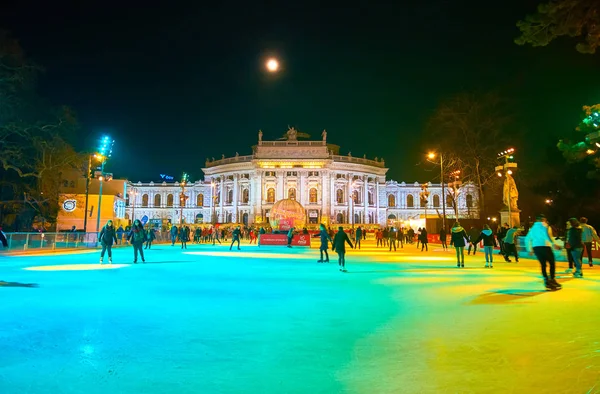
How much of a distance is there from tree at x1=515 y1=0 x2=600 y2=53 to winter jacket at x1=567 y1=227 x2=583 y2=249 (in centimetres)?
536

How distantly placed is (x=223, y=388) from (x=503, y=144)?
113 feet

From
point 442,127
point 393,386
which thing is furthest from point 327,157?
point 393,386

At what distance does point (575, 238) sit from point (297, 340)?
33.3 feet

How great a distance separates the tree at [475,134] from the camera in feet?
104

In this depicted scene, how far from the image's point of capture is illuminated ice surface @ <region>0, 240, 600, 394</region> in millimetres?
3168

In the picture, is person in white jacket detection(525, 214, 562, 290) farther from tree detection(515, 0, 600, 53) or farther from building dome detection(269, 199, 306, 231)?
building dome detection(269, 199, 306, 231)

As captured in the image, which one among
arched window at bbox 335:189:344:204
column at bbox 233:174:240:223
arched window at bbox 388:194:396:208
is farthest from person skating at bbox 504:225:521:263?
arched window at bbox 388:194:396:208

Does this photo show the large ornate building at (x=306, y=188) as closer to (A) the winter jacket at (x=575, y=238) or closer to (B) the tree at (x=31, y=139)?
(B) the tree at (x=31, y=139)

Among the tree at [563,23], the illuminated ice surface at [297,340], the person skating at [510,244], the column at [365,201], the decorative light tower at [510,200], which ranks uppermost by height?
the column at [365,201]

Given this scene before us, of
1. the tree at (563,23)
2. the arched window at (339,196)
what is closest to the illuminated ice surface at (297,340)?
the tree at (563,23)

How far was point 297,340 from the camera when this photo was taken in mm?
4371

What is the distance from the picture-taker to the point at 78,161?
99.7 ft

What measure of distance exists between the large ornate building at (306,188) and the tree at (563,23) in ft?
212

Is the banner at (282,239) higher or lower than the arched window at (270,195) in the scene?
lower
